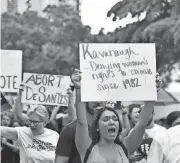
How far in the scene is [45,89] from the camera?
9.51 meters

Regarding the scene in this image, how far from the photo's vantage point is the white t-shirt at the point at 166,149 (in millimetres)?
5082

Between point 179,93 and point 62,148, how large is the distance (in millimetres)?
12487

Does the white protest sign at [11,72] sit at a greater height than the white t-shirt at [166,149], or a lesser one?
greater

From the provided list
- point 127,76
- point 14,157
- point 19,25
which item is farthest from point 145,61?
point 19,25

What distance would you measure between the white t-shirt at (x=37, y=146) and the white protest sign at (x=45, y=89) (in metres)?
1.76

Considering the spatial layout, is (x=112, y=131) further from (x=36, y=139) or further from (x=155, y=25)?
(x=155, y=25)

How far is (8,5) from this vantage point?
47406 mm

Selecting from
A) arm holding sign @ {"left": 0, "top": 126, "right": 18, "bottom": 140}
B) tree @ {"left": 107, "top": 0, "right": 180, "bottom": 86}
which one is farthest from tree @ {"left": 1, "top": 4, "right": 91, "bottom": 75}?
arm holding sign @ {"left": 0, "top": 126, "right": 18, "bottom": 140}

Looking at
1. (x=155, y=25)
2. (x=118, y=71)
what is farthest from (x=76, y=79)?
(x=155, y=25)

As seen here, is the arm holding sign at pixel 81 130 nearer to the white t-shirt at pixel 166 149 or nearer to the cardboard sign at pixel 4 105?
the white t-shirt at pixel 166 149

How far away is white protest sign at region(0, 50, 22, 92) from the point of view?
9867 millimetres

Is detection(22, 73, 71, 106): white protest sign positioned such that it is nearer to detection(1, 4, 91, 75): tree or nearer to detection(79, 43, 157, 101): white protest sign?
detection(79, 43, 157, 101): white protest sign

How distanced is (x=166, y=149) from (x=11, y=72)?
16.9 feet

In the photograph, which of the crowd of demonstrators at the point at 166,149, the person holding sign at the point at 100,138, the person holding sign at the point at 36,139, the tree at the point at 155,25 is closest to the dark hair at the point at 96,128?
the person holding sign at the point at 100,138
